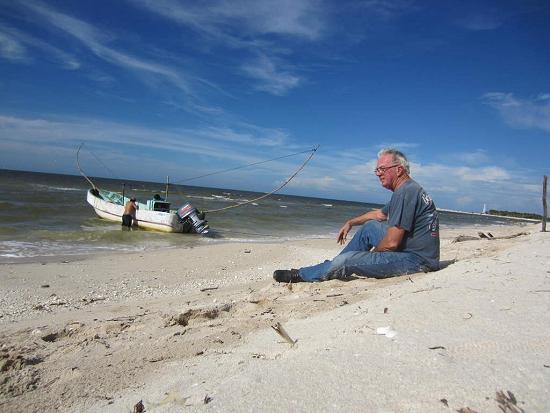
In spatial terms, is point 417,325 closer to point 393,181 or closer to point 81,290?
point 393,181

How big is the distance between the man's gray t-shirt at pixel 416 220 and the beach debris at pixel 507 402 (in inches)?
107

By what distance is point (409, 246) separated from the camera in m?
4.47

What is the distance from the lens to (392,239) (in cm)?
432

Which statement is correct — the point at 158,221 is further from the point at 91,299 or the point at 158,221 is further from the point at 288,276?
the point at 288,276

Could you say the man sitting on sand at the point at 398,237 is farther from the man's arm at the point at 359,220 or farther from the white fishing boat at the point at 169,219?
the white fishing boat at the point at 169,219

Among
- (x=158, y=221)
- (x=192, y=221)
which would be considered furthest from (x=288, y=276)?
(x=158, y=221)

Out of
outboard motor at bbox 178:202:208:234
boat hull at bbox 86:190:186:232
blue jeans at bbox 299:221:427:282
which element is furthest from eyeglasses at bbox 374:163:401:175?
boat hull at bbox 86:190:186:232

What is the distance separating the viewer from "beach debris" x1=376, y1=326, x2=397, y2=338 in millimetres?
2346

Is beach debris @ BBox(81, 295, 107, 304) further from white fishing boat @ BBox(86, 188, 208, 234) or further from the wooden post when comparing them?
the wooden post

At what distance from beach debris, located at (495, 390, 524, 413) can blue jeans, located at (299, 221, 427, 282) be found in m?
2.81

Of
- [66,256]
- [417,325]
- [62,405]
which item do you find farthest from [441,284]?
[66,256]

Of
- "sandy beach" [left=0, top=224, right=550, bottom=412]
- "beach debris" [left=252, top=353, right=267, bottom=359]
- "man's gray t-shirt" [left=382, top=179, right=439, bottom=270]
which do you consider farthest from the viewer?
"man's gray t-shirt" [left=382, top=179, right=439, bottom=270]

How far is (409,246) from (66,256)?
7.76 metres

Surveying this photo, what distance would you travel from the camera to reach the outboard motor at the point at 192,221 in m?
15.5
